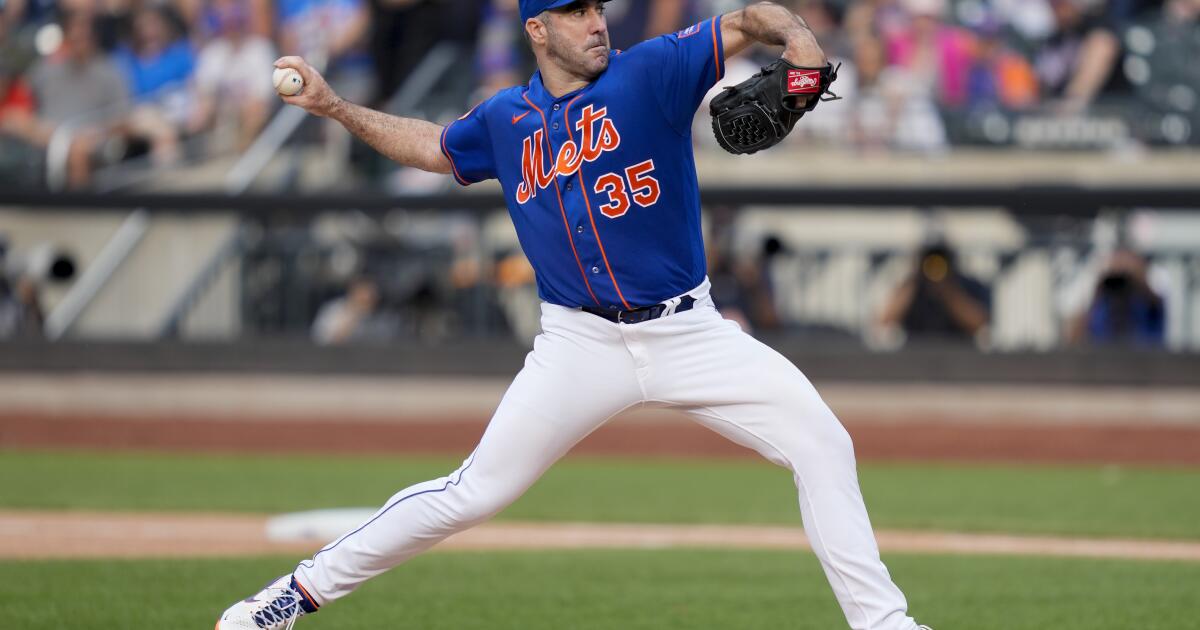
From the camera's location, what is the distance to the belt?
4441 mm

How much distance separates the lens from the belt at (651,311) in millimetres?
4441

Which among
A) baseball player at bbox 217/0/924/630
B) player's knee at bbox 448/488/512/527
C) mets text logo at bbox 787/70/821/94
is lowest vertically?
player's knee at bbox 448/488/512/527

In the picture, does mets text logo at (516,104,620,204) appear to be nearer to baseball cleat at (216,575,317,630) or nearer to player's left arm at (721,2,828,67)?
player's left arm at (721,2,828,67)

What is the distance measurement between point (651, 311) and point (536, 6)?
984 mm

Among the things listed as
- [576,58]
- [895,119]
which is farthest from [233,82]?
Answer: [576,58]

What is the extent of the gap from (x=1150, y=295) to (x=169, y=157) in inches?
331

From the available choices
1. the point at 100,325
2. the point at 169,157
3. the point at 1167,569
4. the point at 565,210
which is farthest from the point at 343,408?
the point at 565,210

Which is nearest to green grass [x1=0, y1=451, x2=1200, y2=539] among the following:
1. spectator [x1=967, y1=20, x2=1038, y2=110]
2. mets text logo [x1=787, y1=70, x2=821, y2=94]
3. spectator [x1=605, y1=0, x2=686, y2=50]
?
spectator [x1=967, y1=20, x2=1038, y2=110]

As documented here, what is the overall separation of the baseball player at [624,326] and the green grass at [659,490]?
12.8 ft

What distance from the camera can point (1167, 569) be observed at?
21.5 feet

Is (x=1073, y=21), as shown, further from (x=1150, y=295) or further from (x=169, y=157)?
(x=169, y=157)

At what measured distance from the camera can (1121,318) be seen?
10969mm

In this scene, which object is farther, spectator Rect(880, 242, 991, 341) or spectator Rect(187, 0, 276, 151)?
spectator Rect(187, 0, 276, 151)

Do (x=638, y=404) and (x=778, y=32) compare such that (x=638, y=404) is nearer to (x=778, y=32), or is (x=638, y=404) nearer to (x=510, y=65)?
(x=778, y=32)
